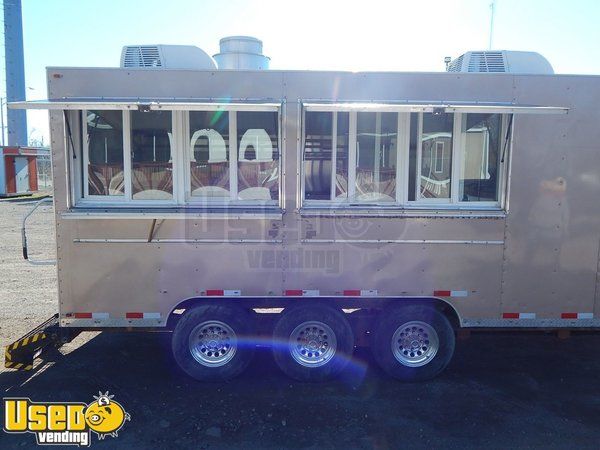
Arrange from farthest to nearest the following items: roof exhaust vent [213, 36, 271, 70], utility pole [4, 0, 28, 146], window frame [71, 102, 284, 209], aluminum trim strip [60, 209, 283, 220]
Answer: utility pole [4, 0, 28, 146] < roof exhaust vent [213, 36, 271, 70] < window frame [71, 102, 284, 209] < aluminum trim strip [60, 209, 283, 220]

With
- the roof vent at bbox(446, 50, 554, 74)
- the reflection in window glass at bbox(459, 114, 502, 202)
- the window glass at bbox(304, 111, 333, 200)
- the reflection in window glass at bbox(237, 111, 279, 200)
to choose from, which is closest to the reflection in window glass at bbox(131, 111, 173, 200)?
the reflection in window glass at bbox(237, 111, 279, 200)

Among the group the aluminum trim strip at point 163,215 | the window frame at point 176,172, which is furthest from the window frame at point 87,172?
the aluminum trim strip at point 163,215

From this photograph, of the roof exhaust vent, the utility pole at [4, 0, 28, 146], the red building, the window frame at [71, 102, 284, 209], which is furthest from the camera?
the utility pole at [4, 0, 28, 146]

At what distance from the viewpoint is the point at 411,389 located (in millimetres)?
4414

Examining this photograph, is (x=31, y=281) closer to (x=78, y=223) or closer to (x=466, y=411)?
(x=78, y=223)

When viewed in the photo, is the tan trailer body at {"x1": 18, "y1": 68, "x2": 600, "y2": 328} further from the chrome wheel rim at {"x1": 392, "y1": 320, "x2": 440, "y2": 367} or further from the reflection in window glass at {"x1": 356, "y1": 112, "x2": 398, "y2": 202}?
the chrome wheel rim at {"x1": 392, "y1": 320, "x2": 440, "y2": 367}

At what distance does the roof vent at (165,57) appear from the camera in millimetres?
4418

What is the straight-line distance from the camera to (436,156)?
4363 millimetres

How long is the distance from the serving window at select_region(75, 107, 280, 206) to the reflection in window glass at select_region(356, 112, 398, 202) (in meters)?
0.83

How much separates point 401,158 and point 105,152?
2938 millimetres

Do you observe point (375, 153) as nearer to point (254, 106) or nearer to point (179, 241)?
point (254, 106)

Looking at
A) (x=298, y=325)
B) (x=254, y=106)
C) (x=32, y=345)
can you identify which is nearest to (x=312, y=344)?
(x=298, y=325)

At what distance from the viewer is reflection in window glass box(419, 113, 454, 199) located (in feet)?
14.2

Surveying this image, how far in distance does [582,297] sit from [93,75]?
5.30m
